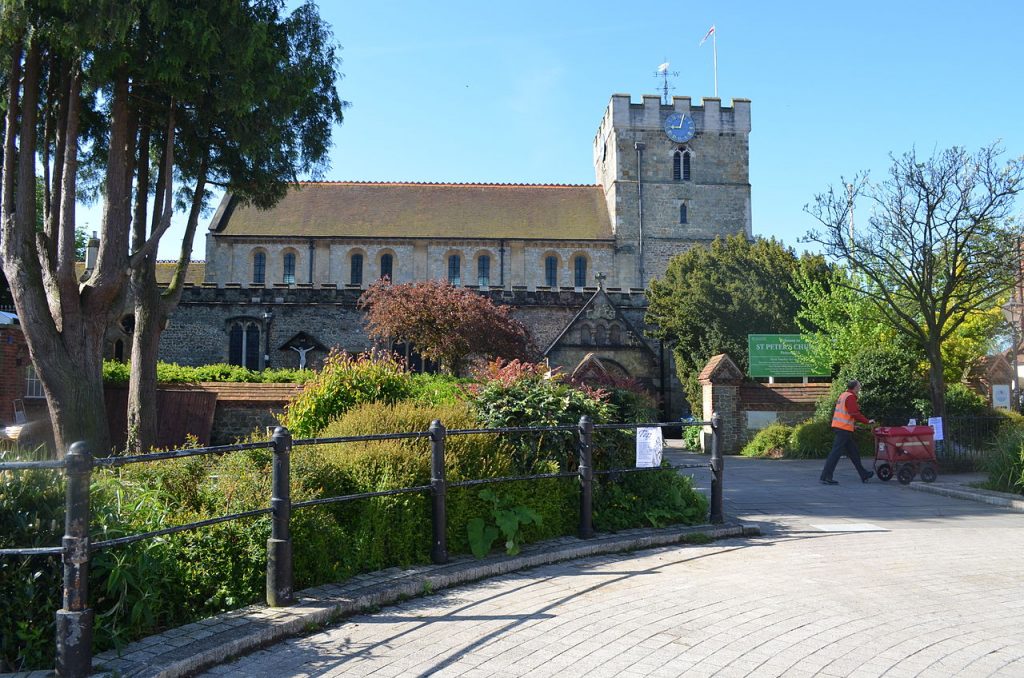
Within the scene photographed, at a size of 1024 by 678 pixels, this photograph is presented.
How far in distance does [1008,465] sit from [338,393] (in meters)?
9.79

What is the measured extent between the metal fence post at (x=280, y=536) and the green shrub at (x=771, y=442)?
17.3m

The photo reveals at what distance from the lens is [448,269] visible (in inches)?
1810

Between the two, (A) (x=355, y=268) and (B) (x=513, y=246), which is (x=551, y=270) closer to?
(B) (x=513, y=246)

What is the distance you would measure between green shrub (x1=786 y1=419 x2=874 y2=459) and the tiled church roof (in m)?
27.8

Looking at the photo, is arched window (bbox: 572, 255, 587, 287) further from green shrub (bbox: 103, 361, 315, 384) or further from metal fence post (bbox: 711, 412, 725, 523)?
metal fence post (bbox: 711, 412, 725, 523)

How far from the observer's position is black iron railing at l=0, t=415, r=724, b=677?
4008 millimetres

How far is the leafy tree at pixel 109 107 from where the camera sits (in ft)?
40.2

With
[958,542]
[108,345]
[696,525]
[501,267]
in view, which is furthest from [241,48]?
[501,267]

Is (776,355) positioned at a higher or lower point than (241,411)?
higher

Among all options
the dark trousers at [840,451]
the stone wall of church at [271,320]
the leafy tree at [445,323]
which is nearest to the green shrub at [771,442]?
the dark trousers at [840,451]

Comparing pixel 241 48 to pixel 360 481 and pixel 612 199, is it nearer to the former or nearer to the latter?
pixel 360 481

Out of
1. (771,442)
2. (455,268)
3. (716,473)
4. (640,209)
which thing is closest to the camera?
(716,473)

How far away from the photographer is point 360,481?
21.7 ft

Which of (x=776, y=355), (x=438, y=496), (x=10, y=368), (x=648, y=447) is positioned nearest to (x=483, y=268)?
(x=776, y=355)
